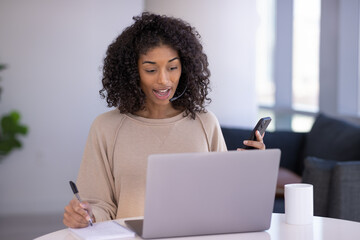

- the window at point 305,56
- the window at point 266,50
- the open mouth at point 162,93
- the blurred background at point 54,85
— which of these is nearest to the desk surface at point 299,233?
the open mouth at point 162,93

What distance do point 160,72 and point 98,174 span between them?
474 millimetres

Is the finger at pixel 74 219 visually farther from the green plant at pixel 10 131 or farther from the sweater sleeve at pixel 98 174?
the green plant at pixel 10 131

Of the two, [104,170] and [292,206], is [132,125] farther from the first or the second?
[292,206]

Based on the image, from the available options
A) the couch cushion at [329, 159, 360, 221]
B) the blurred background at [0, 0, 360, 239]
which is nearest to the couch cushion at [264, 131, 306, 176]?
the blurred background at [0, 0, 360, 239]

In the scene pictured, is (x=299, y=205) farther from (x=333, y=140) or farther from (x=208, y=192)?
(x=333, y=140)

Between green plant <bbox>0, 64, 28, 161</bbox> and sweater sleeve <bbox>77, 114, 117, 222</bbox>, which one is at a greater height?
sweater sleeve <bbox>77, 114, 117, 222</bbox>

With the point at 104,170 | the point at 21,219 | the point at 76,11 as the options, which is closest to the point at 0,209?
the point at 21,219

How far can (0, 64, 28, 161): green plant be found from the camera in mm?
5742

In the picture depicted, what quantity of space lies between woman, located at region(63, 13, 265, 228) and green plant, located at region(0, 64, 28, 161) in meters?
3.30

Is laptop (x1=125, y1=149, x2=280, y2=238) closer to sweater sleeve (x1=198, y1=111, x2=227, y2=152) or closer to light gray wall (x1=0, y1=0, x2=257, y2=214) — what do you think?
sweater sleeve (x1=198, y1=111, x2=227, y2=152)

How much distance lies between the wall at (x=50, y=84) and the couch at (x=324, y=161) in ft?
5.08

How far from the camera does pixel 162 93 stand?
2.50 metres

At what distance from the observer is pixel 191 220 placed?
1.88m

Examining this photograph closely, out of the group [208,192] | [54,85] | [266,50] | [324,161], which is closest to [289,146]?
[324,161]
